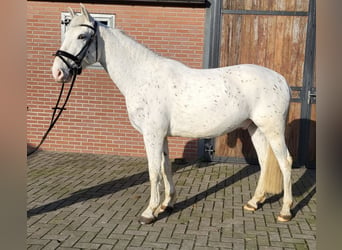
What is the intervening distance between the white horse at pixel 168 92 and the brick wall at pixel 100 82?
2.58 meters

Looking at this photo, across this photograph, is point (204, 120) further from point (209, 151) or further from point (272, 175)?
point (209, 151)

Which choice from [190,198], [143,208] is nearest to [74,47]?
[143,208]

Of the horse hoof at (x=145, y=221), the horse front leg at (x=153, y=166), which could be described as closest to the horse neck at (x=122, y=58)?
the horse front leg at (x=153, y=166)

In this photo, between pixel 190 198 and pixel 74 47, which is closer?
pixel 74 47

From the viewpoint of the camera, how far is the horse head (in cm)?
327

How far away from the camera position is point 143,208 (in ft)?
13.4

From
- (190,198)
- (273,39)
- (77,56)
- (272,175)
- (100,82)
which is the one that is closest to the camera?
(77,56)

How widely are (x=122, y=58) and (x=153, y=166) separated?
1144 millimetres

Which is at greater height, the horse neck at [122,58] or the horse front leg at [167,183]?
the horse neck at [122,58]

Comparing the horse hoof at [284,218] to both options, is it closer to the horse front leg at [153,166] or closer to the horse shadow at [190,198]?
the horse shadow at [190,198]

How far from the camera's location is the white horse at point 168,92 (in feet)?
11.0
